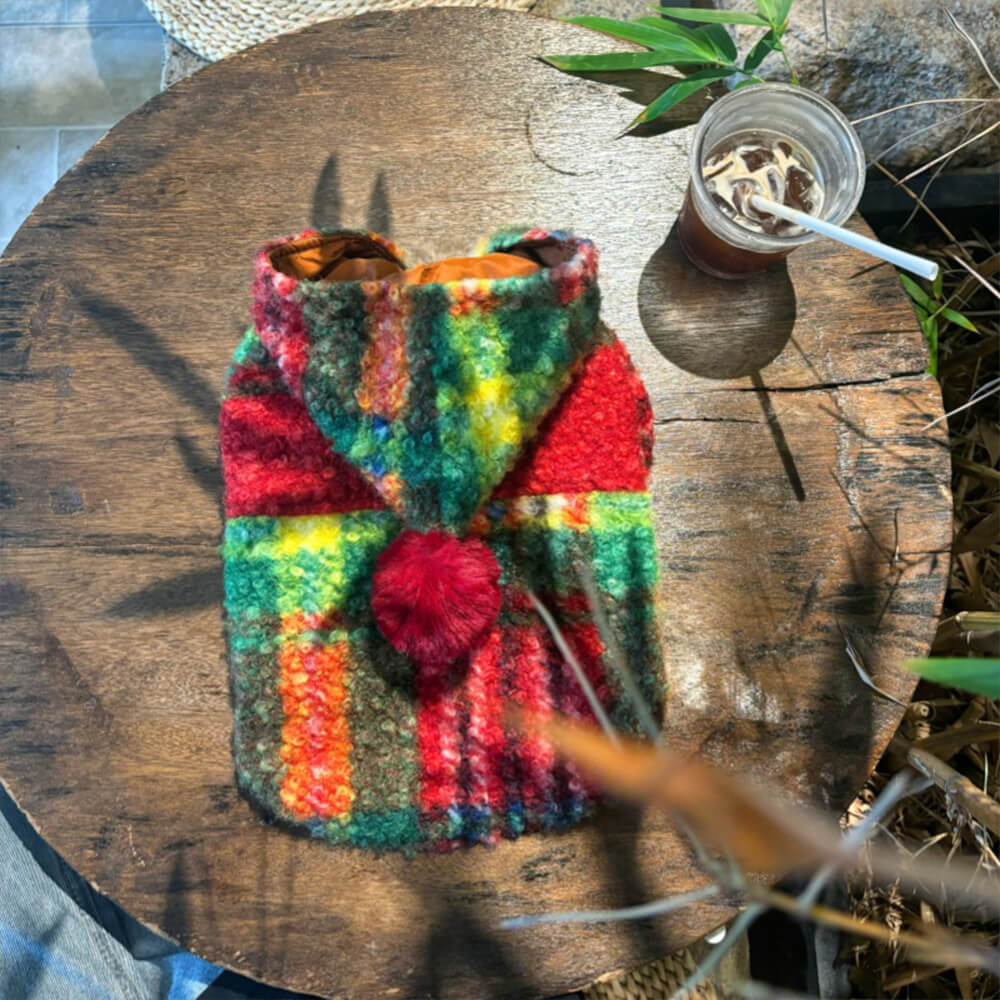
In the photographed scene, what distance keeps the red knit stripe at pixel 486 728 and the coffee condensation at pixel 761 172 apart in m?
0.50

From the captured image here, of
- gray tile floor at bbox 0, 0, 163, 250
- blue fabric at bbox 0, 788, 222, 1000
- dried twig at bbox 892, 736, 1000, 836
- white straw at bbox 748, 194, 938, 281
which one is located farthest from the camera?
gray tile floor at bbox 0, 0, 163, 250

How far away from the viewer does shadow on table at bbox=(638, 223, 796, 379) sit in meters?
0.89

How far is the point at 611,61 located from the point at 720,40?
113 millimetres

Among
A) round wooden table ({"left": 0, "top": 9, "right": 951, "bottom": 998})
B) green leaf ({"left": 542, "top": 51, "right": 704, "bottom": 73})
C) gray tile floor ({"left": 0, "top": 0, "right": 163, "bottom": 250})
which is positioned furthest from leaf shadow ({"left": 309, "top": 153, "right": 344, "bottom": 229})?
gray tile floor ({"left": 0, "top": 0, "right": 163, "bottom": 250})

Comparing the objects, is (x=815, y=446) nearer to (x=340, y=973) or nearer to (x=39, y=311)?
(x=340, y=973)

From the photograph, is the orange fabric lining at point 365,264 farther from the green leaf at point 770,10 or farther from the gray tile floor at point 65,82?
the gray tile floor at point 65,82

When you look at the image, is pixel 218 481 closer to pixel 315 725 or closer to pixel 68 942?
pixel 315 725

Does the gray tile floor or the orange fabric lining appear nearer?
the orange fabric lining

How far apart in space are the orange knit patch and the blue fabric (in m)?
0.43

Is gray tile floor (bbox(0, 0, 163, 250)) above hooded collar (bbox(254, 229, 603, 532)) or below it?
above

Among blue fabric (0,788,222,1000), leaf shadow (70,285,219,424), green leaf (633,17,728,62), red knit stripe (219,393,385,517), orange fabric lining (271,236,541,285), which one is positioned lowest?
blue fabric (0,788,222,1000)

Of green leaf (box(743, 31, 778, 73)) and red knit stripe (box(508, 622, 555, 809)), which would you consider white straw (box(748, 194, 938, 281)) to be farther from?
red knit stripe (box(508, 622, 555, 809))

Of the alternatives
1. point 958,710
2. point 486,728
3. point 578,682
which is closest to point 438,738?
point 486,728

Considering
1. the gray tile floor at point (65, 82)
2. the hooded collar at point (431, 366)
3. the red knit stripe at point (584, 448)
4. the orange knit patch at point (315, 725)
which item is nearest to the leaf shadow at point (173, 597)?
the orange knit patch at point (315, 725)
